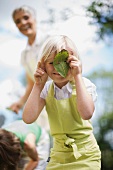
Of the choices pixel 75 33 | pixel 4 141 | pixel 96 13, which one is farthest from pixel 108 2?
pixel 4 141

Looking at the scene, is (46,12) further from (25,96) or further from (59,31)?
(25,96)

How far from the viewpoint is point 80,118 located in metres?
1.09

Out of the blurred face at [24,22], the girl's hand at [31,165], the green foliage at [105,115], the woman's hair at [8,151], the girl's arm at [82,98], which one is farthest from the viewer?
the blurred face at [24,22]

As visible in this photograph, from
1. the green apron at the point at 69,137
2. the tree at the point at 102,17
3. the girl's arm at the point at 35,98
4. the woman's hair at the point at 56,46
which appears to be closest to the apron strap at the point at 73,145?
the green apron at the point at 69,137

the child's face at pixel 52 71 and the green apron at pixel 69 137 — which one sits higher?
the child's face at pixel 52 71

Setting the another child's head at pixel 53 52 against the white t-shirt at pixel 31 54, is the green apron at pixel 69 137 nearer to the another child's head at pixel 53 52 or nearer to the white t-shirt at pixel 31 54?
the another child's head at pixel 53 52

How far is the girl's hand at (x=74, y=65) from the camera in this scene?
1.02m

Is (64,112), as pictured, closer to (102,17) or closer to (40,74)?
(40,74)

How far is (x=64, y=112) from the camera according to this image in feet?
3.55

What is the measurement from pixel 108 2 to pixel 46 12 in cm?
32

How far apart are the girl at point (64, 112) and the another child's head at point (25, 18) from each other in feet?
2.49

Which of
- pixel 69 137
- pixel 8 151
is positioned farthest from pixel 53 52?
pixel 8 151

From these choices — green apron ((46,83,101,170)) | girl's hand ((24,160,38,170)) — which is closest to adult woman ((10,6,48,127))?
girl's hand ((24,160,38,170))

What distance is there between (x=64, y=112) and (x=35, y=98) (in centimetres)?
10
